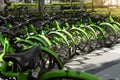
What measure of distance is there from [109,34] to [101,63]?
2.04 metres

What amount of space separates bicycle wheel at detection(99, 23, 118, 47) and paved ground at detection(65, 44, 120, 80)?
35 cm

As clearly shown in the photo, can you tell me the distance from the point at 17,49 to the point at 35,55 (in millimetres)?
1752

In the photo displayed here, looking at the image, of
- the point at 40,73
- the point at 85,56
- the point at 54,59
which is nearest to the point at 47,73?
the point at 40,73

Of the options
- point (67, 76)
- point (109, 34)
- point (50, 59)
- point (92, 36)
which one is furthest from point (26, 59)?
point (109, 34)

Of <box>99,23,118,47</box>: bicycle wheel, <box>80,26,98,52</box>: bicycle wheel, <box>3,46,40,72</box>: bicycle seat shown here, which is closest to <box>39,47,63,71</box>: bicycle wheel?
<box>3,46,40,72</box>: bicycle seat

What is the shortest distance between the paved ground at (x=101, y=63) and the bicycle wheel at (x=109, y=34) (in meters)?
0.35

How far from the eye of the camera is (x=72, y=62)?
736cm

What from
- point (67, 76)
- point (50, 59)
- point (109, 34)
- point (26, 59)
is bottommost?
point (109, 34)

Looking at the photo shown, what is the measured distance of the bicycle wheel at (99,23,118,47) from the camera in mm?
8992

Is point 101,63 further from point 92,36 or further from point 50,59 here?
point 50,59

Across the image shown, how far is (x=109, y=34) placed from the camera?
29.9ft

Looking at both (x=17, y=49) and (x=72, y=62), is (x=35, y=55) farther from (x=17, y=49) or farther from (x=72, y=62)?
(x=72, y=62)

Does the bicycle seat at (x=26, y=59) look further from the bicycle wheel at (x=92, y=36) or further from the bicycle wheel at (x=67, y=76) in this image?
the bicycle wheel at (x=92, y=36)

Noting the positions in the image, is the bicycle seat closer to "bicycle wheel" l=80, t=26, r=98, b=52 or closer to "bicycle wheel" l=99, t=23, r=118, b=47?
"bicycle wheel" l=80, t=26, r=98, b=52
